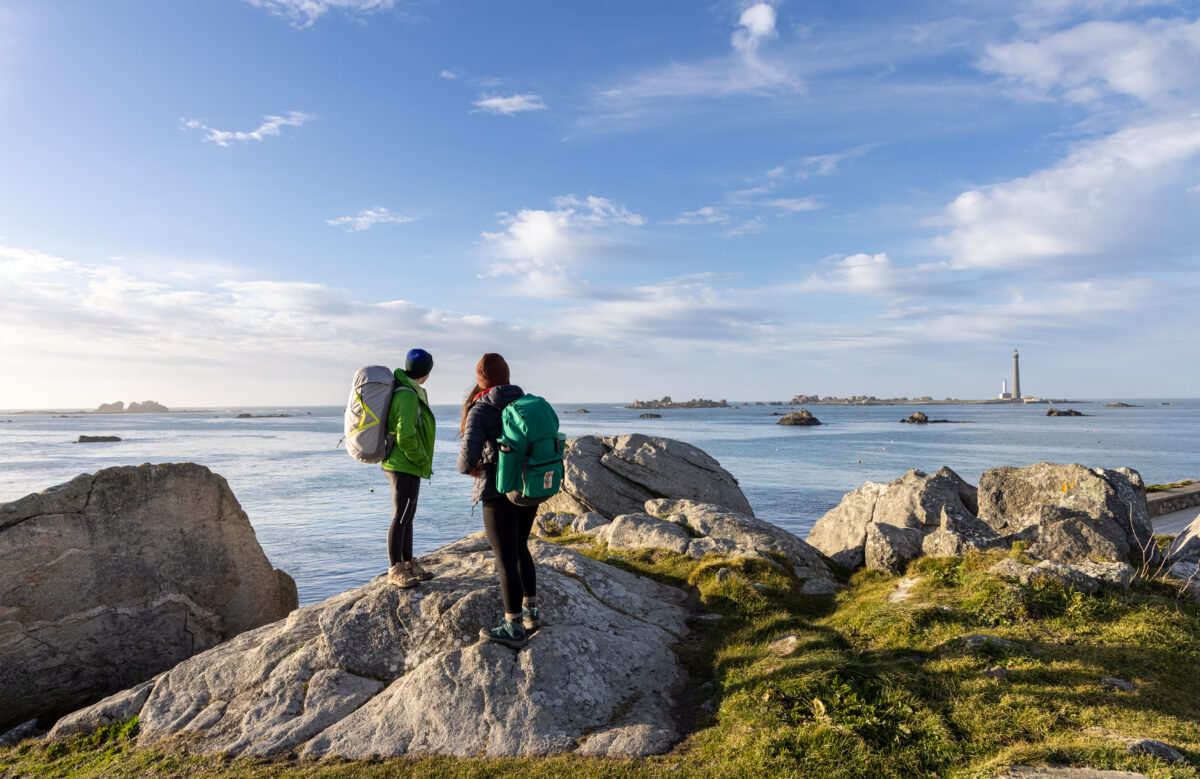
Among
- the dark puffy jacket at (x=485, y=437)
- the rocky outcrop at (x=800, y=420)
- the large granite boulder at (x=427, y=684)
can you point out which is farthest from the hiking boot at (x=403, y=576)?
the rocky outcrop at (x=800, y=420)

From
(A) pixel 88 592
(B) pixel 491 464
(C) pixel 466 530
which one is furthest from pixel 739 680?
(C) pixel 466 530

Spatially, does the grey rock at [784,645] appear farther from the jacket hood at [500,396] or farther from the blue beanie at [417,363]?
the blue beanie at [417,363]

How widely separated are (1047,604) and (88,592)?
48.4 feet

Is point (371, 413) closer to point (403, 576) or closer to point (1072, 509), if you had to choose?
point (403, 576)

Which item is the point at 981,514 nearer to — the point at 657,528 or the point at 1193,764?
the point at 657,528

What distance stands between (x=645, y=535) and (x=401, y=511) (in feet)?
22.0

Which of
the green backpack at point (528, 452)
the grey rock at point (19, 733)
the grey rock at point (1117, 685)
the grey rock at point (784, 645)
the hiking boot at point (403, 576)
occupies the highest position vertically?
the green backpack at point (528, 452)

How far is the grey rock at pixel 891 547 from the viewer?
38.0ft

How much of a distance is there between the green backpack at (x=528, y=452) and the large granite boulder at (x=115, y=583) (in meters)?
7.96

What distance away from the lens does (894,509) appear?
15.0 m

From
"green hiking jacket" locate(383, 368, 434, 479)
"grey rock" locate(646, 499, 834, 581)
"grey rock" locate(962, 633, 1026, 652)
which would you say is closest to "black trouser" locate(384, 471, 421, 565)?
"green hiking jacket" locate(383, 368, 434, 479)

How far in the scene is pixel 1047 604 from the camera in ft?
27.3

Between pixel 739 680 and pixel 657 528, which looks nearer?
pixel 739 680

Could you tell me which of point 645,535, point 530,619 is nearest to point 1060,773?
point 530,619
